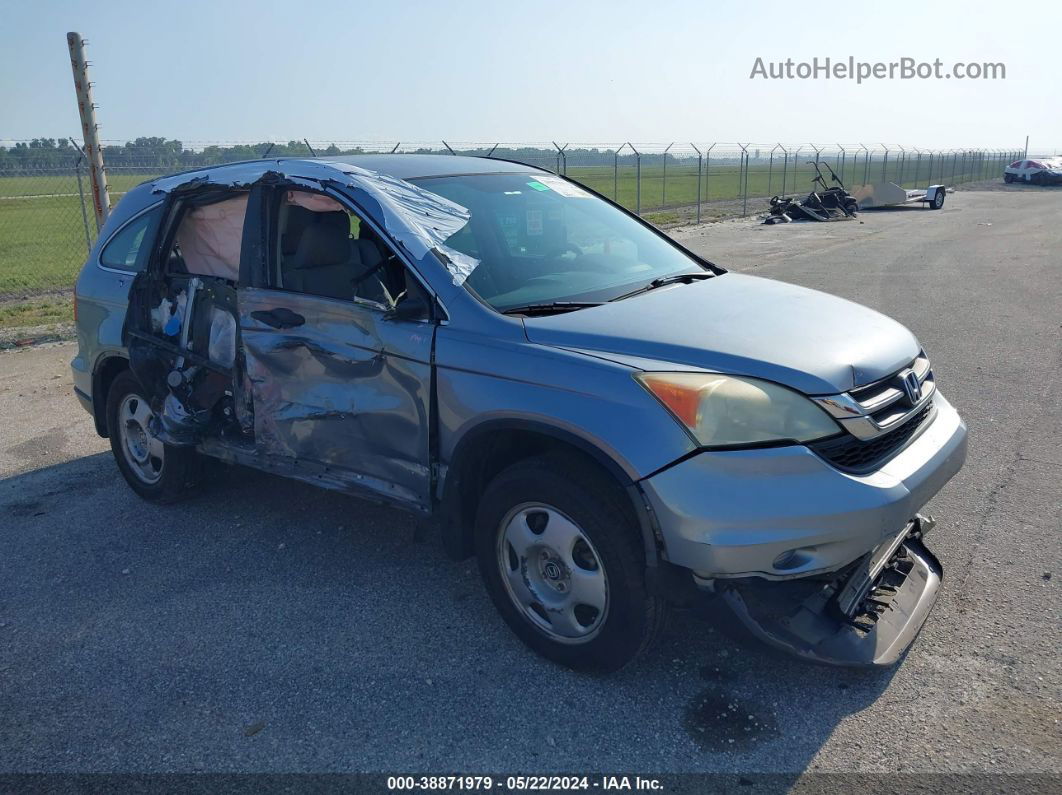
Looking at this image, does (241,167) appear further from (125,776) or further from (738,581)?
(738,581)

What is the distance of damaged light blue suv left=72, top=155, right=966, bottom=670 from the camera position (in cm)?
303

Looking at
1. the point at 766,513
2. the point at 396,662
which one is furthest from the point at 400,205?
the point at 766,513

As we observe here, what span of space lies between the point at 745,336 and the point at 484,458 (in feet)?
3.69

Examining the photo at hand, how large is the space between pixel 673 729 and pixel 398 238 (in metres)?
Answer: 2.23

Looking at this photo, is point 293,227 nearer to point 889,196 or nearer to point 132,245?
point 132,245

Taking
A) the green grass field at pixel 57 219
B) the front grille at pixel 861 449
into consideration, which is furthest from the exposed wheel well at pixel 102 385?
the green grass field at pixel 57 219

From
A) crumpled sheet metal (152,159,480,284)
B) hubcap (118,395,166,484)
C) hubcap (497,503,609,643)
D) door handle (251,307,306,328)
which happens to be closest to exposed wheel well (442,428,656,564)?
hubcap (497,503,609,643)

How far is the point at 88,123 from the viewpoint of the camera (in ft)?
33.5

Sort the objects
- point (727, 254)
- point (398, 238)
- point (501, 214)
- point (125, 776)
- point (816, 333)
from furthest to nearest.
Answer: point (727, 254) < point (501, 214) < point (398, 238) < point (816, 333) < point (125, 776)

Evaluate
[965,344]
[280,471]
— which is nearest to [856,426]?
[280,471]

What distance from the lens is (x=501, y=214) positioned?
14.2ft

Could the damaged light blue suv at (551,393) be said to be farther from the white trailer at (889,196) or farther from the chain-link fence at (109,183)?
the white trailer at (889,196)

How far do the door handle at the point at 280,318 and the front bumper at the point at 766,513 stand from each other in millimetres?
1934

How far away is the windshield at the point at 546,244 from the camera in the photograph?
3.91m
